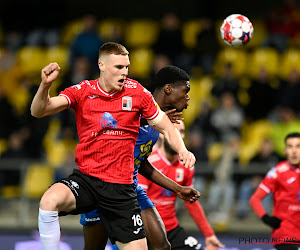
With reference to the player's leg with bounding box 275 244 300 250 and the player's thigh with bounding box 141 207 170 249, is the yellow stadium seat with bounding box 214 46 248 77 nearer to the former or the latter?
the player's leg with bounding box 275 244 300 250

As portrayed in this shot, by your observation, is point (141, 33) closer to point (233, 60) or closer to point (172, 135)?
point (233, 60)

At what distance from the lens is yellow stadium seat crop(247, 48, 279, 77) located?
1349 cm

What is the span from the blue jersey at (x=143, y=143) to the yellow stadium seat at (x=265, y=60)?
7896 mm

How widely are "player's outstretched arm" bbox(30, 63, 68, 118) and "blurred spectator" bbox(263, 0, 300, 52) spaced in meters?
9.58

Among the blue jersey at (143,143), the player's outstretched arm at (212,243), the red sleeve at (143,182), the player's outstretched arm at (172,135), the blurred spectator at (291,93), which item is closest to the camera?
the player's outstretched arm at (172,135)

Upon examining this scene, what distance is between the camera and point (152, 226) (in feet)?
18.8

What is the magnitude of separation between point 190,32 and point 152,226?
960cm

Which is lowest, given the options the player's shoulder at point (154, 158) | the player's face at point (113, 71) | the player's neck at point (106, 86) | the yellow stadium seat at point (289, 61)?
the player's shoulder at point (154, 158)

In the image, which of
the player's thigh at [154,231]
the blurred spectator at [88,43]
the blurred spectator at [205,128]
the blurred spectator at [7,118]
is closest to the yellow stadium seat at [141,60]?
the blurred spectator at [88,43]

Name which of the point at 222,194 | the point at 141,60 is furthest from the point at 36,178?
the point at 141,60

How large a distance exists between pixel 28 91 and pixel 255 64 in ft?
16.4

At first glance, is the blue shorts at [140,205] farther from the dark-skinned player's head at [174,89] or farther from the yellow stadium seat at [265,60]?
the yellow stadium seat at [265,60]

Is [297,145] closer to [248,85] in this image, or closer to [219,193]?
[219,193]

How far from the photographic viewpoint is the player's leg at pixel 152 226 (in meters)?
5.69
